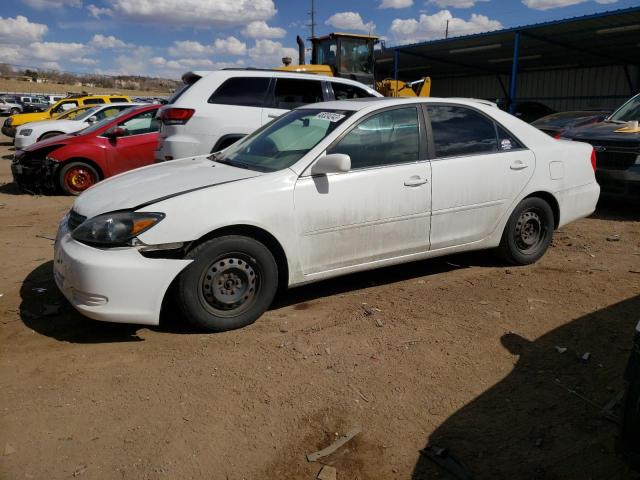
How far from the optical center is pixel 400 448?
2641 millimetres

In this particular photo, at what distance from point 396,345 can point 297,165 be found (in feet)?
4.84

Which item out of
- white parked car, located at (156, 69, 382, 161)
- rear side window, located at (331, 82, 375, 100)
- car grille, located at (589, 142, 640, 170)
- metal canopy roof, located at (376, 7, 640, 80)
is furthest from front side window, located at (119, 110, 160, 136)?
metal canopy roof, located at (376, 7, 640, 80)

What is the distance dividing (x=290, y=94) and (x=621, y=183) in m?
4.86

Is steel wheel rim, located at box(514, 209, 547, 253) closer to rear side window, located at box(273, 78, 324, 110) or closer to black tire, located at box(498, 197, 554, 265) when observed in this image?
black tire, located at box(498, 197, 554, 265)

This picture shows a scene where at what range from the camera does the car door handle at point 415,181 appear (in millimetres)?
4289

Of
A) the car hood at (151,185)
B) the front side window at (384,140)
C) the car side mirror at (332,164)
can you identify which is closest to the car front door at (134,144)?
the car hood at (151,185)

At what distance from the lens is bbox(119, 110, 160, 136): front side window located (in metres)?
9.77

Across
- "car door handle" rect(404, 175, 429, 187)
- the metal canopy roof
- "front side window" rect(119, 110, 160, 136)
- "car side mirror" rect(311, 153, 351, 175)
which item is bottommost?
"car door handle" rect(404, 175, 429, 187)

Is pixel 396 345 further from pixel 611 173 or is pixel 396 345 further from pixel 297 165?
pixel 611 173

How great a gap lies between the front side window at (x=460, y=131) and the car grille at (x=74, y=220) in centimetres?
278

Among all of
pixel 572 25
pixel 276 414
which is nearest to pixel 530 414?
pixel 276 414

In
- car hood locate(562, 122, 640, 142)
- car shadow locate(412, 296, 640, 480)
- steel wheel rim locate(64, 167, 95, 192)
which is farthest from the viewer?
steel wheel rim locate(64, 167, 95, 192)

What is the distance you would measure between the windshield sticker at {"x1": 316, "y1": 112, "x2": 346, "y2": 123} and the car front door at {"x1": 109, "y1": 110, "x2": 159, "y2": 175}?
19.6 ft

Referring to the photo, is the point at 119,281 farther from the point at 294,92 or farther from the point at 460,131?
the point at 294,92
